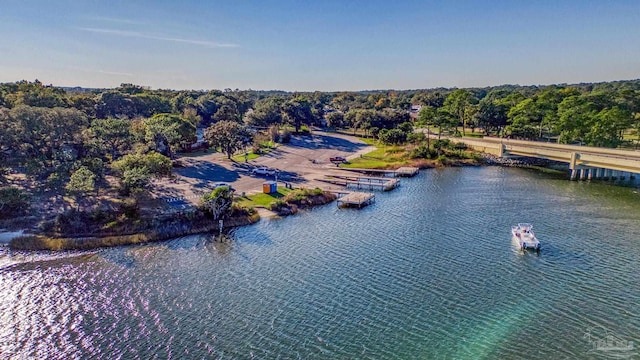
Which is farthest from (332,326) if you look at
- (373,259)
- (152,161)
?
(152,161)

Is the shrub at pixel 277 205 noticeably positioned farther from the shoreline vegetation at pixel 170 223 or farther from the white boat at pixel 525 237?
the white boat at pixel 525 237

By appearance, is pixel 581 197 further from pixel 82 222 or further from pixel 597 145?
pixel 82 222

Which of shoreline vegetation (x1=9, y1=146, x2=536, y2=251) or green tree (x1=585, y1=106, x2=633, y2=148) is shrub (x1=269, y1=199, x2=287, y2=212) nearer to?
shoreline vegetation (x1=9, y1=146, x2=536, y2=251)

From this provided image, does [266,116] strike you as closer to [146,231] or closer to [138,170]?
[138,170]

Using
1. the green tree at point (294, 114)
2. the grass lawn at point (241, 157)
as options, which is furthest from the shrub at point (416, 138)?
the grass lawn at point (241, 157)

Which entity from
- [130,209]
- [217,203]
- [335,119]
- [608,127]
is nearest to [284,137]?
[335,119]

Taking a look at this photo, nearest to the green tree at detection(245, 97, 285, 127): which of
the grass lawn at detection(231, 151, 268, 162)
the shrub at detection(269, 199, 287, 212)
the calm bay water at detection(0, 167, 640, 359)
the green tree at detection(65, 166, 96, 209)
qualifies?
the grass lawn at detection(231, 151, 268, 162)
